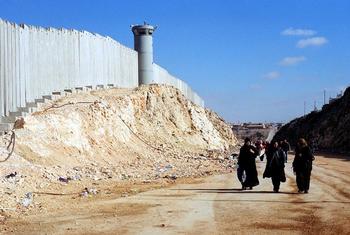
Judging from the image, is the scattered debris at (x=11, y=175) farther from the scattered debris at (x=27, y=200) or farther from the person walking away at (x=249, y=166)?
the person walking away at (x=249, y=166)

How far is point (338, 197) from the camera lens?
13.5m

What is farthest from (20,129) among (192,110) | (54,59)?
(192,110)

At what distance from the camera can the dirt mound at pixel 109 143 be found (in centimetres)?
1569

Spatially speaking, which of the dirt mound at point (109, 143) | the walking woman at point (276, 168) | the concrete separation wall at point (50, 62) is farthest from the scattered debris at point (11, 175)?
the walking woman at point (276, 168)

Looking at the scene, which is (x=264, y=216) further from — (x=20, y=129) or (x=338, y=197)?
(x=20, y=129)

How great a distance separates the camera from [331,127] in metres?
55.6

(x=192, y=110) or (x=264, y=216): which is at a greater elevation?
(x=192, y=110)

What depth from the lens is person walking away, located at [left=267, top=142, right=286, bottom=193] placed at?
14766 millimetres

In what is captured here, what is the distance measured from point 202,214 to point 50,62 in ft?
41.0

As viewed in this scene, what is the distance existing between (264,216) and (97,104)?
14524mm

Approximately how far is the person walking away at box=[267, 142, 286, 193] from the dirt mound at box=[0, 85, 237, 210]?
15.7 ft

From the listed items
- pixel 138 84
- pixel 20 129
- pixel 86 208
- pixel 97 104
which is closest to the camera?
pixel 86 208

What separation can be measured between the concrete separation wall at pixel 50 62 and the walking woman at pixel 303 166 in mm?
8957

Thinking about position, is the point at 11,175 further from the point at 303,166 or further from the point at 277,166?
the point at 303,166
